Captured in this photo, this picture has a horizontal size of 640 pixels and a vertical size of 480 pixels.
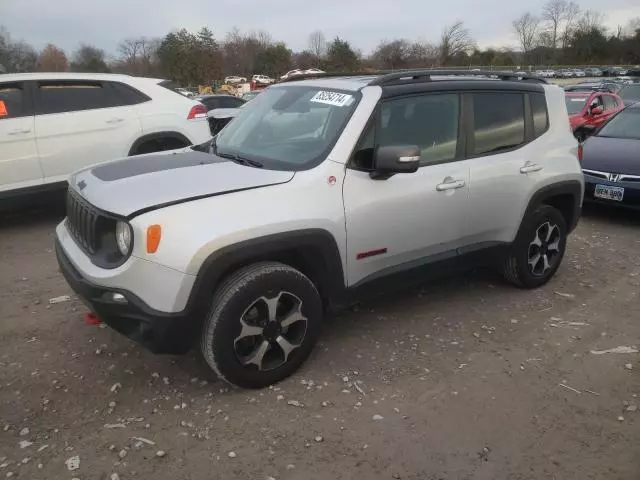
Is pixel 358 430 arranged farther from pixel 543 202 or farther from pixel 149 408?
pixel 543 202

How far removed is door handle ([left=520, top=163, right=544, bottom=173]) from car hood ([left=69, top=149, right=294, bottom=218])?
2.07 metres

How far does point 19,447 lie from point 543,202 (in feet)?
13.7

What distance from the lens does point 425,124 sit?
3.84 meters

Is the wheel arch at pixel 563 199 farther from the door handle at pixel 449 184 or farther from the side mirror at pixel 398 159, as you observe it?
the side mirror at pixel 398 159

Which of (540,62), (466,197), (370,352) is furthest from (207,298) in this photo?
(540,62)

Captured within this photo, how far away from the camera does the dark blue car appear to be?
22.3 feet

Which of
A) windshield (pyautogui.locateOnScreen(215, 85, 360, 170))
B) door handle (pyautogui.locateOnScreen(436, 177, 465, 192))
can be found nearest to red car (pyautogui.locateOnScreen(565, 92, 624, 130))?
door handle (pyautogui.locateOnScreen(436, 177, 465, 192))

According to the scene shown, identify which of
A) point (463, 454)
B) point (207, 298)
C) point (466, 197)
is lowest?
point (463, 454)

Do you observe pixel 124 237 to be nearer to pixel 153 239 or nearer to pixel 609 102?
pixel 153 239

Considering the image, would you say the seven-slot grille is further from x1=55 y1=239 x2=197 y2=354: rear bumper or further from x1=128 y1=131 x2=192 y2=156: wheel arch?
x1=128 y1=131 x2=192 y2=156: wheel arch

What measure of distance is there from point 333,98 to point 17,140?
13.6 ft

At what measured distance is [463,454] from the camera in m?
2.75

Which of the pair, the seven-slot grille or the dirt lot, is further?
the seven-slot grille

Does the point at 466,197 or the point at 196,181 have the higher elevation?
the point at 196,181
